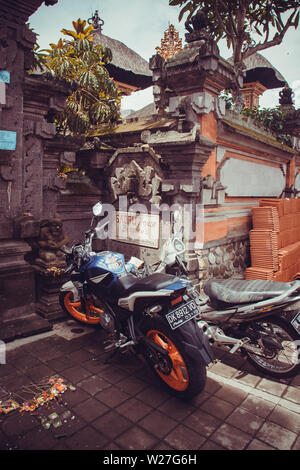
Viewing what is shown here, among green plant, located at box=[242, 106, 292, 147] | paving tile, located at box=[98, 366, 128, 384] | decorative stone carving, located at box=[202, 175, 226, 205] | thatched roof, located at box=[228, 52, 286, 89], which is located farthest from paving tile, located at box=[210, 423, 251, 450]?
thatched roof, located at box=[228, 52, 286, 89]

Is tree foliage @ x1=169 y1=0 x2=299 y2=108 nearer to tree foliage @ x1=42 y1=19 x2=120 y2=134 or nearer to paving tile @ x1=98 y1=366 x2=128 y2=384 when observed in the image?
tree foliage @ x1=42 y1=19 x2=120 y2=134

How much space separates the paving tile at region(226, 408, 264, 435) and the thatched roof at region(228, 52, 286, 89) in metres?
21.5

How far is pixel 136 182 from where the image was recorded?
6.69m

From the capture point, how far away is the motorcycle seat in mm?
3433

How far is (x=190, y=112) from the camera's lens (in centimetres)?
598

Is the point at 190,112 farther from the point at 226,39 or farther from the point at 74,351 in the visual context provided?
the point at 226,39

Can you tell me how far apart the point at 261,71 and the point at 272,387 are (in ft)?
70.6

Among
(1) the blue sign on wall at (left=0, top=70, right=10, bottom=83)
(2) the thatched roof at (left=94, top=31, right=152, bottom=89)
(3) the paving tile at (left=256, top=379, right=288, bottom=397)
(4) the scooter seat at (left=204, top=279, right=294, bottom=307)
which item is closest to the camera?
(3) the paving tile at (left=256, top=379, right=288, bottom=397)

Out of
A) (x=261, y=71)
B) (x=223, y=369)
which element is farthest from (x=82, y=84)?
(x=261, y=71)

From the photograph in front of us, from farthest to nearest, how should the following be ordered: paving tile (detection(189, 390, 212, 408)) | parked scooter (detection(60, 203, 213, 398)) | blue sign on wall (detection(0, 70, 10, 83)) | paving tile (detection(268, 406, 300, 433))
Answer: blue sign on wall (detection(0, 70, 10, 83)) < paving tile (detection(189, 390, 212, 408)) < parked scooter (detection(60, 203, 213, 398)) < paving tile (detection(268, 406, 300, 433))

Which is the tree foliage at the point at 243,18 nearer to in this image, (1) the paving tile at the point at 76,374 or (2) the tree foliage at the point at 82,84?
(2) the tree foliage at the point at 82,84

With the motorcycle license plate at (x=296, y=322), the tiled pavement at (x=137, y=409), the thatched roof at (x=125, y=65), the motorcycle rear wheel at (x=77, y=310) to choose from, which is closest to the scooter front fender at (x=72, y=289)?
the motorcycle rear wheel at (x=77, y=310)

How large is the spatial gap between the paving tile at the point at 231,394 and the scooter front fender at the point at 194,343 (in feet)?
1.65

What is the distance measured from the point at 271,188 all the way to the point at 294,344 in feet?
21.8
